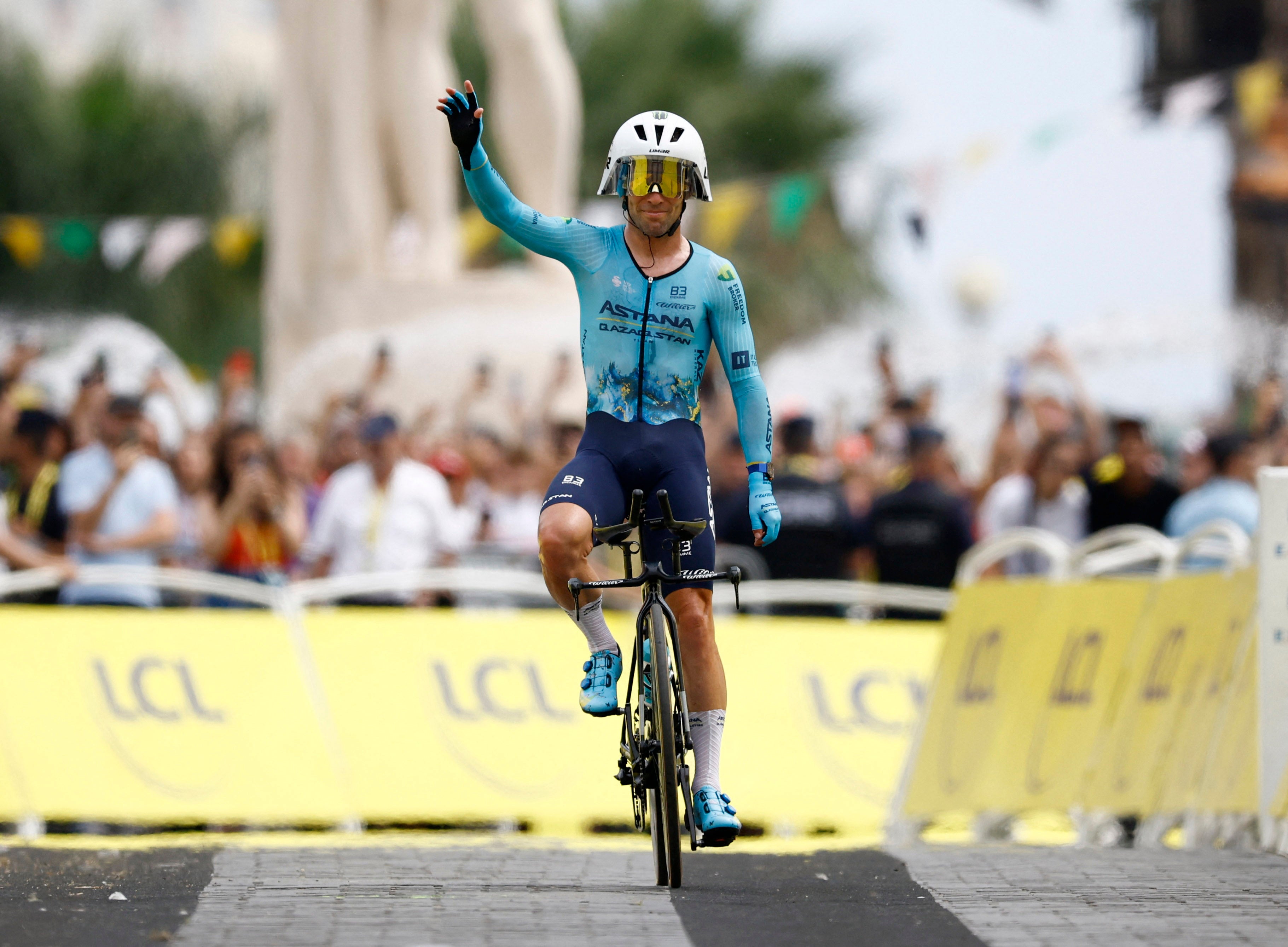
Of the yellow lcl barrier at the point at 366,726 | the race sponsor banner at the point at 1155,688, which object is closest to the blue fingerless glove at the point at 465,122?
the race sponsor banner at the point at 1155,688

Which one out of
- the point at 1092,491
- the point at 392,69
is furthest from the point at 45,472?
the point at 392,69

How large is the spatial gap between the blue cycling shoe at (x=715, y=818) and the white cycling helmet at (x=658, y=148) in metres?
1.98

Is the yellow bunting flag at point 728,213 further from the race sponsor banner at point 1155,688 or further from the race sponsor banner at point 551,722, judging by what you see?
the race sponsor banner at point 1155,688

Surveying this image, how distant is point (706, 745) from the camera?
7.32m

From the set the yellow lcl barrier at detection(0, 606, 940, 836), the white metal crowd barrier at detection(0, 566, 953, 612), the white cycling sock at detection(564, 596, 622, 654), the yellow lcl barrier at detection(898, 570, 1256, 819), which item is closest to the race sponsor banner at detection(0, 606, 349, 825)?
the yellow lcl barrier at detection(0, 606, 940, 836)

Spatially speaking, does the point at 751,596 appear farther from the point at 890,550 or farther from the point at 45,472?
the point at 45,472

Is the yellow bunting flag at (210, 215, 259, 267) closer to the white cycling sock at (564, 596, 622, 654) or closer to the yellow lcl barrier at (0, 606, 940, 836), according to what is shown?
the yellow lcl barrier at (0, 606, 940, 836)

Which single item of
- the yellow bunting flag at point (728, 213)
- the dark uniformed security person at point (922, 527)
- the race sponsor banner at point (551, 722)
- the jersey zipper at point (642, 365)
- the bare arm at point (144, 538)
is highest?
the yellow bunting flag at point (728, 213)

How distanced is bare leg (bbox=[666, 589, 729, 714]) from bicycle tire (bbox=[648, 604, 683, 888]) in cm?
20

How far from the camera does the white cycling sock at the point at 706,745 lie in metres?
7.29

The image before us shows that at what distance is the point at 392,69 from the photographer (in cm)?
2272

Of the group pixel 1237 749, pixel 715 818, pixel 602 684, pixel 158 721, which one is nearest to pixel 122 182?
pixel 158 721

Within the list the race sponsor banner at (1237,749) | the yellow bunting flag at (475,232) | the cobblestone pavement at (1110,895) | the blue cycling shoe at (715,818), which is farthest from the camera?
the yellow bunting flag at (475,232)

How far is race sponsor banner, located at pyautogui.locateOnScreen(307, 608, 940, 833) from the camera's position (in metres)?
10.5
